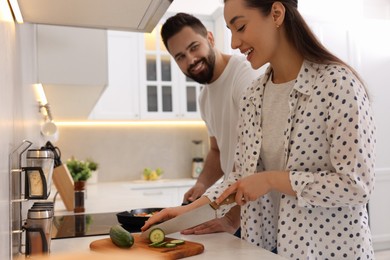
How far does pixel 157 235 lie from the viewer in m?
1.21

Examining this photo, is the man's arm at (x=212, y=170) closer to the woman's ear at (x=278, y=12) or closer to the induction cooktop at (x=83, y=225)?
the induction cooktop at (x=83, y=225)

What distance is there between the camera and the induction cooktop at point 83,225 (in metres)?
1.50

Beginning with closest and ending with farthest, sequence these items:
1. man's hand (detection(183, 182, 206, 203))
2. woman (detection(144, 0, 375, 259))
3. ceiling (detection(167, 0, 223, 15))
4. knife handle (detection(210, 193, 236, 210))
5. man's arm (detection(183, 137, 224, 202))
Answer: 1. woman (detection(144, 0, 375, 259))
2. knife handle (detection(210, 193, 236, 210))
3. man's hand (detection(183, 182, 206, 203))
4. man's arm (detection(183, 137, 224, 202))
5. ceiling (detection(167, 0, 223, 15))

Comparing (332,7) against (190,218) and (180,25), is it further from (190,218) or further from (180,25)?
(190,218)

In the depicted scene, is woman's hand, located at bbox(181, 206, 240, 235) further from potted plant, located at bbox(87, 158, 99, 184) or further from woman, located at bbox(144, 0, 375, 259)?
potted plant, located at bbox(87, 158, 99, 184)

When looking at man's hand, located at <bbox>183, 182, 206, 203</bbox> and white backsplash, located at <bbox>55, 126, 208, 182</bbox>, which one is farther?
white backsplash, located at <bbox>55, 126, 208, 182</bbox>

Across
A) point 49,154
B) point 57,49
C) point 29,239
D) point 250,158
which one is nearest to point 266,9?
point 250,158

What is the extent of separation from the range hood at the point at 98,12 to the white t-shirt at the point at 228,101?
59 cm

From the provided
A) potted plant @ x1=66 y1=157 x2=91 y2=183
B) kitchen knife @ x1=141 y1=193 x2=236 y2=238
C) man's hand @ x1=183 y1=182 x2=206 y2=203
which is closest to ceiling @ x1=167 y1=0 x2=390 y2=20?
potted plant @ x1=66 y1=157 x2=91 y2=183

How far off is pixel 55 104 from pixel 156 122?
1970 mm

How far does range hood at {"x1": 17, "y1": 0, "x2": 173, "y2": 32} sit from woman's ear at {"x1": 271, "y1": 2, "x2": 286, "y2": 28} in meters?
0.32

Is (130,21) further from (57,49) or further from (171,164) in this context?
(171,164)

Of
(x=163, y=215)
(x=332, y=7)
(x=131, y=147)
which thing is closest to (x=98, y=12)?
(x=163, y=215)

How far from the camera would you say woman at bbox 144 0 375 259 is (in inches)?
45.4
